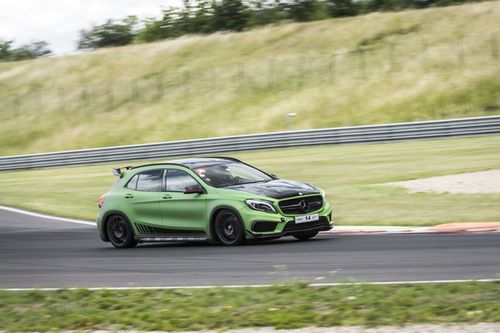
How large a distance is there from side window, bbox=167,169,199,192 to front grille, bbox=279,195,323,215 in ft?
5.56

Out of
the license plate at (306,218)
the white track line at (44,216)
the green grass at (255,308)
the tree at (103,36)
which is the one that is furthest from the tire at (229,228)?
the tree at (103,36)

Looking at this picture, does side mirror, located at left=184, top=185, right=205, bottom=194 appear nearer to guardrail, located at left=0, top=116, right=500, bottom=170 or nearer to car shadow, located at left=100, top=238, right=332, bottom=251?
car shadow, located at left=100, top=238, right=332, bottom=251

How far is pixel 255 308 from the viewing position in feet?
27.1

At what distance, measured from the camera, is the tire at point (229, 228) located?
14062mm

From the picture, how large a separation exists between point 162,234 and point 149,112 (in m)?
37.1

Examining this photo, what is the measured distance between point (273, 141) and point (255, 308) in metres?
27.7

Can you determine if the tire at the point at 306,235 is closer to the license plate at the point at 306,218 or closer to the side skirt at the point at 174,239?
the license plate at the point at 306,218

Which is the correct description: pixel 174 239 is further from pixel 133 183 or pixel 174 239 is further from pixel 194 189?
pixel 133 183

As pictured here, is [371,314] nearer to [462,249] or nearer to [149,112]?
[462,249]

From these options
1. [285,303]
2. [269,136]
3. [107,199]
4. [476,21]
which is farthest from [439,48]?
[285,303]

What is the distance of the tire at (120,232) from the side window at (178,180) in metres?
→ 1.09

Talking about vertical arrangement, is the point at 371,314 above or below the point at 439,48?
below

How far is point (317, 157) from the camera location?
30969 millimetres

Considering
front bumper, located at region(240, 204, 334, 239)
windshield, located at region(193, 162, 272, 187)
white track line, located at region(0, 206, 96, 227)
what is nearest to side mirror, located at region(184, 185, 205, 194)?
windshield, located at region(193, 162, 272, 187)
